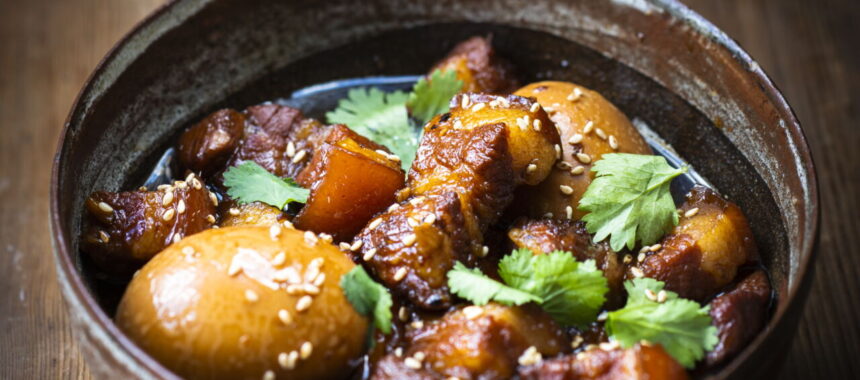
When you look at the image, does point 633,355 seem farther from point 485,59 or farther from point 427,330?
point 485,59

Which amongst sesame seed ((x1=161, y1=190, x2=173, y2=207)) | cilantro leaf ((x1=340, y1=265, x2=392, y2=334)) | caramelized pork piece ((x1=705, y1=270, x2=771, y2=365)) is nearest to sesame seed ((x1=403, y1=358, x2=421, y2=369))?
cilantro leaf ((x1=340, y1=265, x2=392, y2=334))

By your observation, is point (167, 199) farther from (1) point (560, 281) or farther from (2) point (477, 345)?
(1) point (560, 281)

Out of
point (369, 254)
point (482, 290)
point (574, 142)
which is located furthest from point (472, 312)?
point (574, 142)

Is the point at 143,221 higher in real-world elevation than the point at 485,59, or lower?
lower

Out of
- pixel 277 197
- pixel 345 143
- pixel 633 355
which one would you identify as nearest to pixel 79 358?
pixel 277 197

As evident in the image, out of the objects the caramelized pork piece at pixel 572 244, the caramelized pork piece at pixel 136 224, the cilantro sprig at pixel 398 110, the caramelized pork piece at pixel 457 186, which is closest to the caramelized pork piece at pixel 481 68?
the cilantro sprig at pixel 398 110

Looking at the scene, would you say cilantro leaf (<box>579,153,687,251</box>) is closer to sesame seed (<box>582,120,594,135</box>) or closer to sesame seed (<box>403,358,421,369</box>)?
sesame seed (<box>582,120,594,135</box>)
